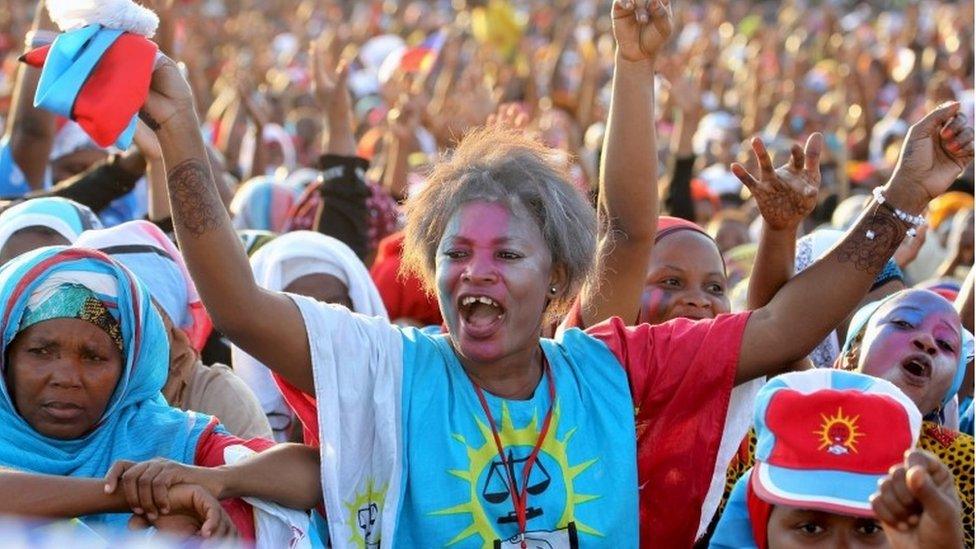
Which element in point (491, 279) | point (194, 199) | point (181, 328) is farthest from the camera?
point (181, 328)

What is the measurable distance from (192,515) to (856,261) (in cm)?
146

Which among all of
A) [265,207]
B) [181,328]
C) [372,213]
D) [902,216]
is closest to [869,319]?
[902,216]

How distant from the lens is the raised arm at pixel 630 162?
399cm

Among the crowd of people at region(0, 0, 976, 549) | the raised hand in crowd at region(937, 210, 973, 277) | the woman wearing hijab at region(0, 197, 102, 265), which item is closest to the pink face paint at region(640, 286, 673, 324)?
the crowd of people at region(0, 0, 976, 549)

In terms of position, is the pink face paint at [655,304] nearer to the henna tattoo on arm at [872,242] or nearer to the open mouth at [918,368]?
the open mouth at [918,368]

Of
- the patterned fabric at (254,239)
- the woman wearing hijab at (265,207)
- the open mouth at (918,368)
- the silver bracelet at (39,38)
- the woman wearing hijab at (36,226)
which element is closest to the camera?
the open mouth at (918,368)

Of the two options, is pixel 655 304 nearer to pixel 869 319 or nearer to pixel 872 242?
pixel 869 319

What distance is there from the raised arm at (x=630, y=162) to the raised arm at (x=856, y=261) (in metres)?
0.55

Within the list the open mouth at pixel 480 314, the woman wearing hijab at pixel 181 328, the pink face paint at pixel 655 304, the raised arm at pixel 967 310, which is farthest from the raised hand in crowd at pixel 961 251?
the open mouth at pixel 480 314

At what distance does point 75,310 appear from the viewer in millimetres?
3492

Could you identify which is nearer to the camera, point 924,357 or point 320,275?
point 924,357

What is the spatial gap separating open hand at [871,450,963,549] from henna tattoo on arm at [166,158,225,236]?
1348 millimetres

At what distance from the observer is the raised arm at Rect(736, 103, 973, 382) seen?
11.5 feet

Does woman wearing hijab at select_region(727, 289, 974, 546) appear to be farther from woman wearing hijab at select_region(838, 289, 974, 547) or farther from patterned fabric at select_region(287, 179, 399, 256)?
patterned fabric at select_region(287, 179, 399, 256)
